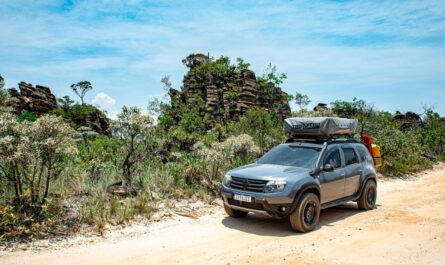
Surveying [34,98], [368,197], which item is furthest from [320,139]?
[34,98]

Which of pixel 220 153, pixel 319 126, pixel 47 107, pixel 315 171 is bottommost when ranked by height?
pixel 315 171

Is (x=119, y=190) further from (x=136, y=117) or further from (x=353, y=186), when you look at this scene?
(x=353, y=186)

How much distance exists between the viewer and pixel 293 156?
355 inches

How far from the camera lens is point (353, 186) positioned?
956 cm

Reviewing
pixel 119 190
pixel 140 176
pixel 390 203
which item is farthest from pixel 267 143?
pixel 119 190

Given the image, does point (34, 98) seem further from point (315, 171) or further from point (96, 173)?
point (315, 171)

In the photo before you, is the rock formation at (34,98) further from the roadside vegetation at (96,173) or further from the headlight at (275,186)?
the headlight at (275,186)

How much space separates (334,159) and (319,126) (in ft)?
2.84

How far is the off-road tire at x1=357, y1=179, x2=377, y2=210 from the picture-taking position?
32.4ft

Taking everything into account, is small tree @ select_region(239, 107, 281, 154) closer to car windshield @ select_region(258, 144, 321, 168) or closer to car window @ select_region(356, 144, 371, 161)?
car window @ select_region(356, 144, 371, 161)

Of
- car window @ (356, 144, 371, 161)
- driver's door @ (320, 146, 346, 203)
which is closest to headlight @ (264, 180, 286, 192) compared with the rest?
driver's door @ (320, 146, 346, 203)

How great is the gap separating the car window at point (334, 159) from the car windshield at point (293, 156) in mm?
288

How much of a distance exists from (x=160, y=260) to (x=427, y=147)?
2620 centimetres

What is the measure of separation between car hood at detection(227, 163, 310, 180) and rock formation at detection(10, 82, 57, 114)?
139 ft
